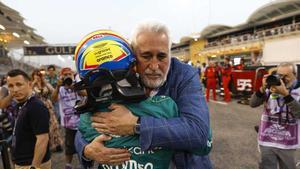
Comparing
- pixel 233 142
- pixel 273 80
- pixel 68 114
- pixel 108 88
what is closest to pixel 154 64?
pixel 108 88

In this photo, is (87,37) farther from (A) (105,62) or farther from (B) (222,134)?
(B) (222,134)

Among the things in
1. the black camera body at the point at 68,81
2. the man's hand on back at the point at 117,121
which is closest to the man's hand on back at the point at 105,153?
the man's hand on back at the point at 117,121

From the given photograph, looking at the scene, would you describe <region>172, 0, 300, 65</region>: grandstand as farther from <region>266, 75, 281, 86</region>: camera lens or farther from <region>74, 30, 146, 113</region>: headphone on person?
<region>74, 30, 146, 113</region>: headphone on person

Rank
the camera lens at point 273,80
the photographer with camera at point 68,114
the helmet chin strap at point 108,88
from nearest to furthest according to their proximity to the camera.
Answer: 1. the helmet chin strap at point 108,88
2. the camera lens at point 273,80
3. the photographer with camera at point 68,114

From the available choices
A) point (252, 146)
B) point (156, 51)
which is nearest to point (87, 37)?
point (156, 51)

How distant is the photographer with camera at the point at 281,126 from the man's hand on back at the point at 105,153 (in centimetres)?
237

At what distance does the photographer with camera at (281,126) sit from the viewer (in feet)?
9.94

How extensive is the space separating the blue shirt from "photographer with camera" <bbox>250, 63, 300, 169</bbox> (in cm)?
209

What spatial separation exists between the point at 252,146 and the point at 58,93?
3.96 meters

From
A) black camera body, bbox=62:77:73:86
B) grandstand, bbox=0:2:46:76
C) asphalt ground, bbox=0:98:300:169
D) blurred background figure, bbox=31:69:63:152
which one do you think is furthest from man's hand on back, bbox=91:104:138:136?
grandstand, bbox=0:2:46:76

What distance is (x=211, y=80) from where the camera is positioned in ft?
37.7

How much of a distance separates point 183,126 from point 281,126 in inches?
100

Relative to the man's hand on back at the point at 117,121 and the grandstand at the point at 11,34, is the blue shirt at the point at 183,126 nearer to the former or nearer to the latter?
the man's hand on back at the point at 117,121

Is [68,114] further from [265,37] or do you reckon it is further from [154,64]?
[265,37]
